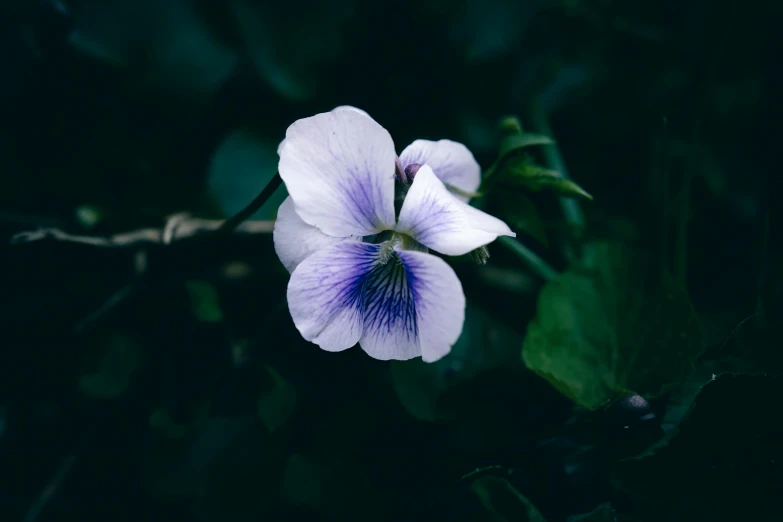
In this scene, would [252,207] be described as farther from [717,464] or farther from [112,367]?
[717,464]

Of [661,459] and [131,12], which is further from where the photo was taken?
[131,12]

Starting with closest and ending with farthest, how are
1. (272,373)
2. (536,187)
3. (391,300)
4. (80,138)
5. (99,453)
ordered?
(391,300)
(536,187)
(272,373)
(99,453)
(80,138)

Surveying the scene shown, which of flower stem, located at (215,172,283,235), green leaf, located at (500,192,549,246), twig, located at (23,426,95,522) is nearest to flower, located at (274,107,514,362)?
flower stem, located at (215,172,283,235)

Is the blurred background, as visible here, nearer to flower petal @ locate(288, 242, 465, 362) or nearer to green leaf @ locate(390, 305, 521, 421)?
green leaf @ locate(390, 305, 521, 421)

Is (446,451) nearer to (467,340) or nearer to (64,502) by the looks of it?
(467,340)

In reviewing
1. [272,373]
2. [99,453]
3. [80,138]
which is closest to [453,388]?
[272,373]

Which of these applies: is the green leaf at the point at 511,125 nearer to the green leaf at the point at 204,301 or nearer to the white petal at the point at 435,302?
the white petal at the point at 435,302
